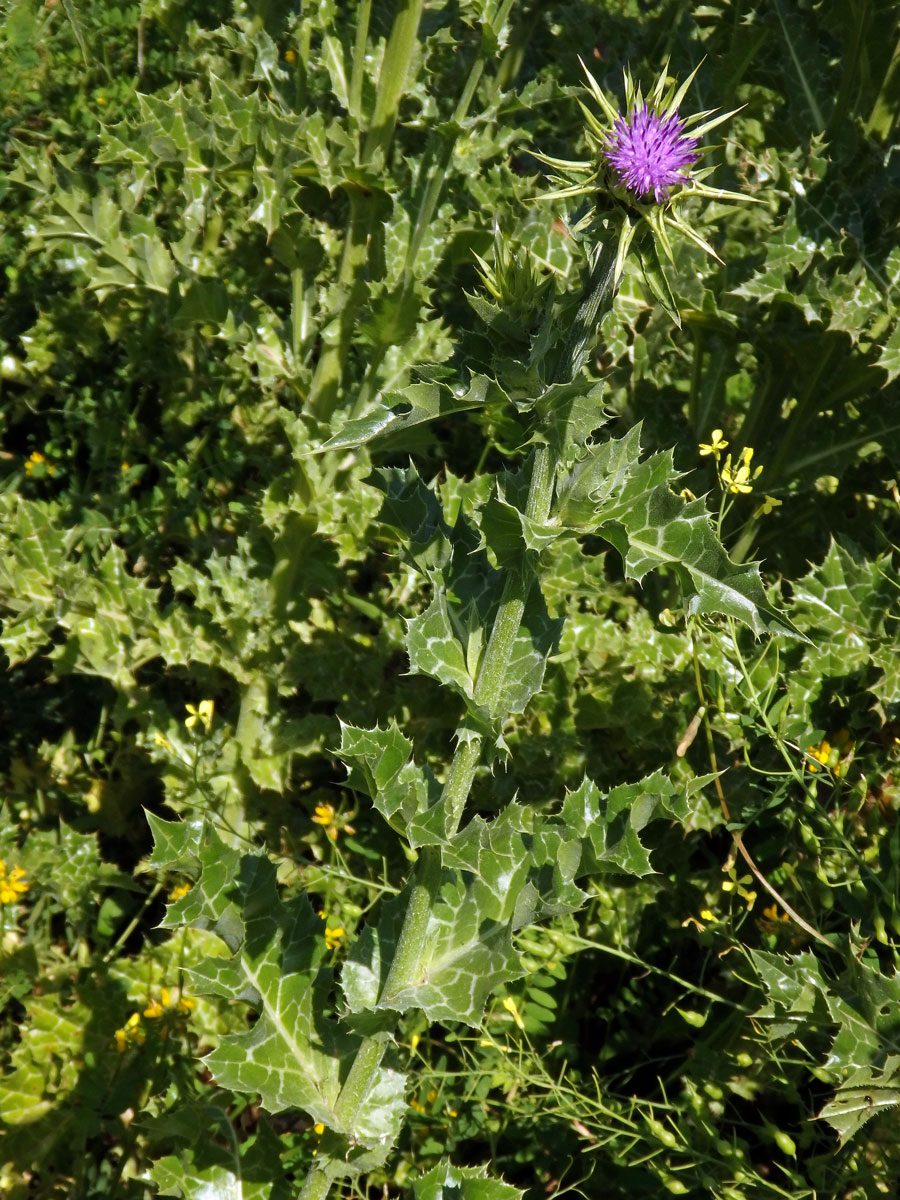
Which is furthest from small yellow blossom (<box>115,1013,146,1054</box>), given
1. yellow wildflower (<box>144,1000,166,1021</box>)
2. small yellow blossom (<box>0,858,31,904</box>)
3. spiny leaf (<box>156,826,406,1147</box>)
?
spiny leaf (<box>156,826,406,1147</box>)

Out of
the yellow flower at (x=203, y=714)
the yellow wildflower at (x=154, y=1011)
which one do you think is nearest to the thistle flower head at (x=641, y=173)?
the yellow flower at (x=203, y=714)

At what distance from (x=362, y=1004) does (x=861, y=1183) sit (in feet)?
4.09

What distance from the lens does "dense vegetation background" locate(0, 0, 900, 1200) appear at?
9.06ft

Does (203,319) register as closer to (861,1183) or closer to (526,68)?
(526,68)

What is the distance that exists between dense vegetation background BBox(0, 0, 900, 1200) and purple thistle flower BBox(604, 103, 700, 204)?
0.94 meters

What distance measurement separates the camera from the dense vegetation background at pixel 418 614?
2.76 meters

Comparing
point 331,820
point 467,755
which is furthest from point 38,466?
point 467,755

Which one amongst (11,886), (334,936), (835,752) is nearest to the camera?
(835,752)

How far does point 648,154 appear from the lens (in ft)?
5.10

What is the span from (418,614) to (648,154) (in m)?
1.28

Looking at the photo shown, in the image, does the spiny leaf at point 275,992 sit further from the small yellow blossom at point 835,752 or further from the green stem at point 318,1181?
the small yellow blossom at point 835,752

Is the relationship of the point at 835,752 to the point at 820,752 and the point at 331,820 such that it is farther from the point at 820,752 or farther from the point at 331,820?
the point at 331,820

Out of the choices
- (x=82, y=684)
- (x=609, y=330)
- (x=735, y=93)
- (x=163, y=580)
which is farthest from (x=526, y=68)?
(x=82, y=684)

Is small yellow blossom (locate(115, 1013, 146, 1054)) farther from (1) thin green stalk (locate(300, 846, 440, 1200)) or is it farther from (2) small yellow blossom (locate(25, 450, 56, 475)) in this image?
(2) small yellow blossom (locate(25, 450, 56, 475))
